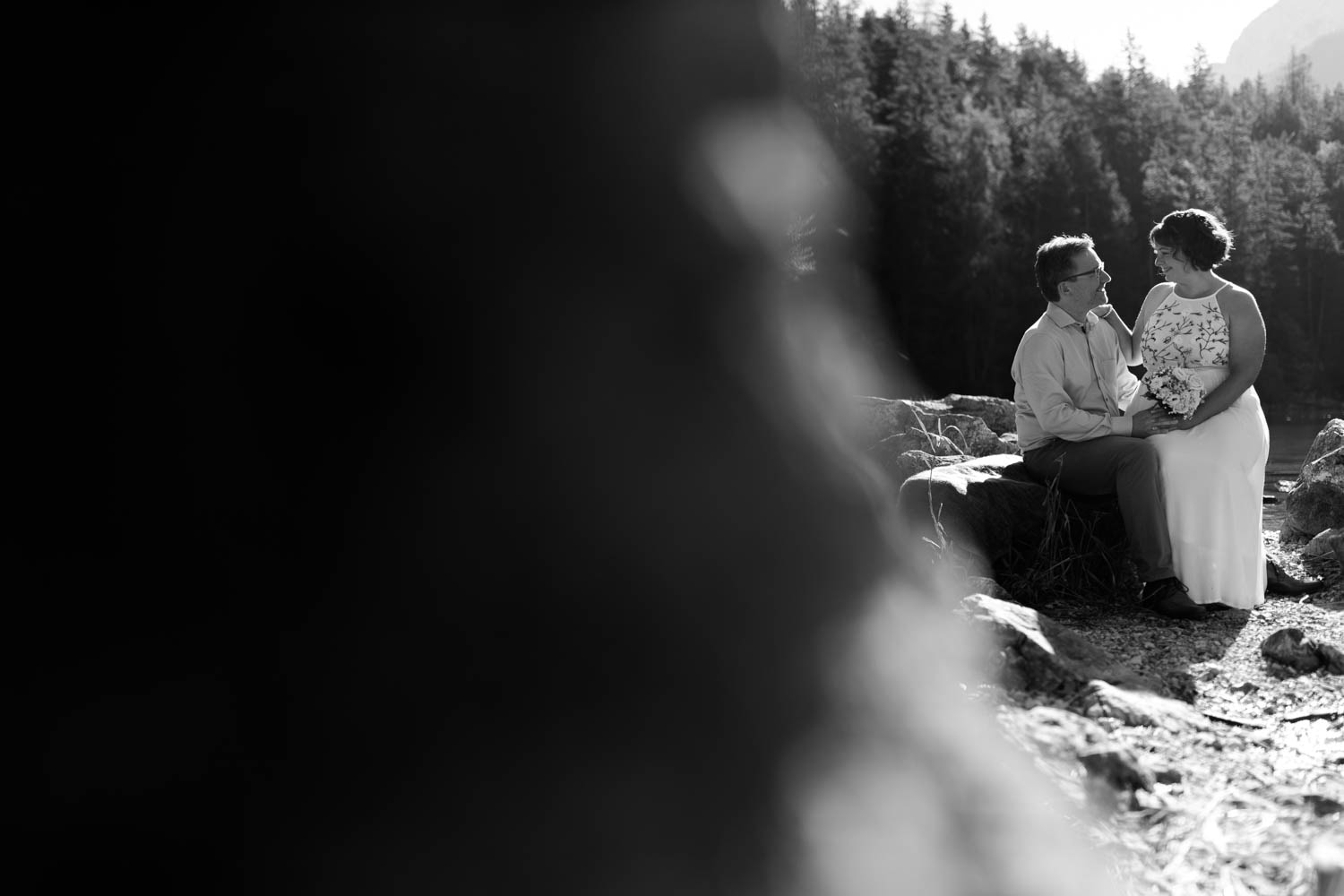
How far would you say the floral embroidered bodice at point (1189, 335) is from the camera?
5.82 meters

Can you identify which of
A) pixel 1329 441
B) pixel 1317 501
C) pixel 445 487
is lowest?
pixel 1317 501

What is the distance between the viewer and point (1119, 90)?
52219mm

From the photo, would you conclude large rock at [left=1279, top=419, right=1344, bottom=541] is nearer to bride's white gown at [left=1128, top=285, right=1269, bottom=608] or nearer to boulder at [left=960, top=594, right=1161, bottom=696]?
bride's white gown at [left=1128, top=285, right=1269, bottom=608]

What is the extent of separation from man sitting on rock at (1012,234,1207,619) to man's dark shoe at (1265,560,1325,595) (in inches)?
44.1

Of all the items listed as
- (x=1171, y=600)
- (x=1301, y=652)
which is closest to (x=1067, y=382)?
(x=1171, y=600)

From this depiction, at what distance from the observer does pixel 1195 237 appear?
5809 millimetres

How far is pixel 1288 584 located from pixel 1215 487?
111 cm

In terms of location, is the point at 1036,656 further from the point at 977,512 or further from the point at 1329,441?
the point at 1329,441

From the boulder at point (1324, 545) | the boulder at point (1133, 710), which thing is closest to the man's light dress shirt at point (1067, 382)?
the boulder at point (1324, 545)

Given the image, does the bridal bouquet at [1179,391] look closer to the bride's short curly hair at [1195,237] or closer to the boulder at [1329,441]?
the bride's short curly hair at [1195,237]

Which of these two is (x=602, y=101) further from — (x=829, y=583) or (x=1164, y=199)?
(x=1164, y=199)

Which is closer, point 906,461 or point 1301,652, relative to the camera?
point 1301,652

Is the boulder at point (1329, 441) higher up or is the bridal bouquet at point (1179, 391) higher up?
the bridal bouquet at point (1179, 391)

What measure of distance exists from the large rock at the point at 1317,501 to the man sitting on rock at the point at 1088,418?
2.32 metres
